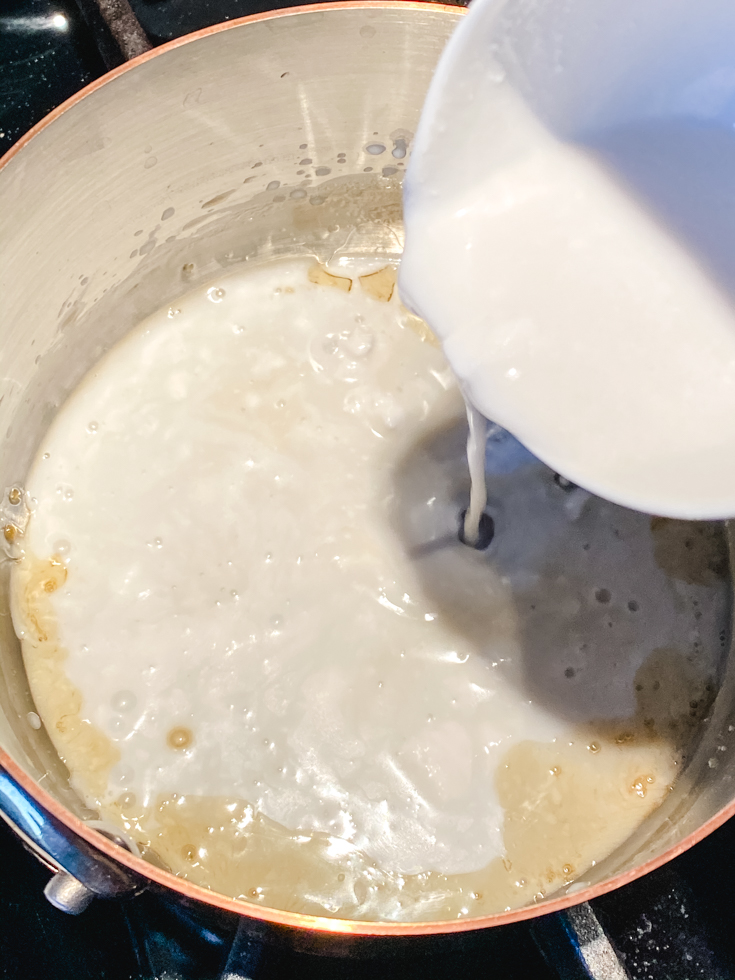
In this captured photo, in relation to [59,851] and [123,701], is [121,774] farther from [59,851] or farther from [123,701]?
[59,851]

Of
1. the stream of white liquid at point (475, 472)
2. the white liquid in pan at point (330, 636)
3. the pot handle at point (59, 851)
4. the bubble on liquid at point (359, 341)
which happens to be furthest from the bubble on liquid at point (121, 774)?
the bubble on liquid at point (359, 341)

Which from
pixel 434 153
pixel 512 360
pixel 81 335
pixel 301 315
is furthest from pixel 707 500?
pixel 81 335

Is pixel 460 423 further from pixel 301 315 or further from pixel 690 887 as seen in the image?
pixel 690 887

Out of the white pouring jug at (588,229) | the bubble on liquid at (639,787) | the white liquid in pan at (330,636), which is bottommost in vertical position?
the bubble on liquid at (639,787)

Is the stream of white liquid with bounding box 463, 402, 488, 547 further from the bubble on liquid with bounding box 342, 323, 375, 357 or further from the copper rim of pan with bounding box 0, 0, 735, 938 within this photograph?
the copper rim of pan with bounding box 0, 0, 735, 938

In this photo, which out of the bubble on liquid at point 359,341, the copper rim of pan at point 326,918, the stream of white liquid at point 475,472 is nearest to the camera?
the copper rim of pan at point 326,918

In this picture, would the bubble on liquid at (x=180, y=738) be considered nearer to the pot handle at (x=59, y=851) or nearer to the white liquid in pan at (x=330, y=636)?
the white liquid in pan at (x=330, y=636)

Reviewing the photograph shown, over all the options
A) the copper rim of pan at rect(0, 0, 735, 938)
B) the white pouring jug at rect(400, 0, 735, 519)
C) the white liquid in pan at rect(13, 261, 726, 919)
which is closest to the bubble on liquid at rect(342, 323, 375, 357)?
the white liquid in pan at rect(13, 261, 726, 919)
